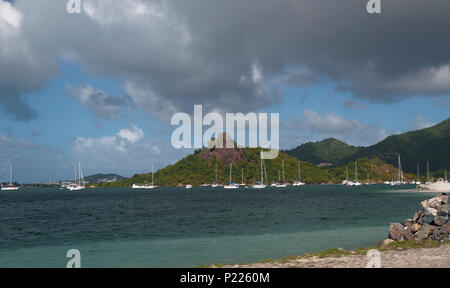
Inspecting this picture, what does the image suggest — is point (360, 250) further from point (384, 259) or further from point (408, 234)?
point (408, 234)

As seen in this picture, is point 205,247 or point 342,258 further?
point 205,247

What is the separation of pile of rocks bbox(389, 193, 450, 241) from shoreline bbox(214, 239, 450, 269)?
2.86 metres

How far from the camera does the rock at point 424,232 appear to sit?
30.8 meters

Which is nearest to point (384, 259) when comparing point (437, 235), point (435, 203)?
point (437, 235)

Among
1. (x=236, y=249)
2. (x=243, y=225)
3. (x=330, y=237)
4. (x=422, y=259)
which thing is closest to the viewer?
(x=422, y=259)

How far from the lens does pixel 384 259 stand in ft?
71.5

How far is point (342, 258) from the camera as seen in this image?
23062mm

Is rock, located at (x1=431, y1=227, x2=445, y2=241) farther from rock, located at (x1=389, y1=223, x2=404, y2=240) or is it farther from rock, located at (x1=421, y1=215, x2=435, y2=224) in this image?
rock, located at (x1=389, y1=223, x2=404, y2=240)

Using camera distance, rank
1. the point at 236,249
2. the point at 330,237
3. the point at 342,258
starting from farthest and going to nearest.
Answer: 1. the point at 330,237
2. the point at 236,249
3. the point at 342,258

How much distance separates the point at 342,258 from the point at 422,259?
4.38 m

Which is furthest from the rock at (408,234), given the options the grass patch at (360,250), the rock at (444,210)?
the rock at (444,210)
